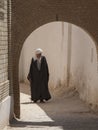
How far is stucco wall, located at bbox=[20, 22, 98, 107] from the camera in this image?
41.1 ft

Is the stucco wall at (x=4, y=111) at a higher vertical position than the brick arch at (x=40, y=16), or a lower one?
lower

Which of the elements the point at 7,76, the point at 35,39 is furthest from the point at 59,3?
the point at 35,39

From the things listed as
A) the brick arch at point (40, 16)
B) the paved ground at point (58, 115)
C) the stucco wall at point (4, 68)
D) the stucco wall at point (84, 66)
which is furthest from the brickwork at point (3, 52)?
the stucco wall at point (84, 66)

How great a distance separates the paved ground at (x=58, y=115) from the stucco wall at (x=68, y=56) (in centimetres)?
38

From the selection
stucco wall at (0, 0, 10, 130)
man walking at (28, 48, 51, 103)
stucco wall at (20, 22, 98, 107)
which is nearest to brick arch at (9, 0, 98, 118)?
stucco wall at (20, 22, 98, 107)

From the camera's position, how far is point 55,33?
17.7 m

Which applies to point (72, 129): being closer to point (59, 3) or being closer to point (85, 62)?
point (59, 3)

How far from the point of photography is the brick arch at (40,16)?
10.4m

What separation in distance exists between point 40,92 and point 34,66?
2.68ft

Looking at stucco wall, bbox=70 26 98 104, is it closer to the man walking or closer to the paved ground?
the paved ground

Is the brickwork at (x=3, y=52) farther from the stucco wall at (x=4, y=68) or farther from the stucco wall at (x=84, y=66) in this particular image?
the stucco wall at (x=84, y=66)

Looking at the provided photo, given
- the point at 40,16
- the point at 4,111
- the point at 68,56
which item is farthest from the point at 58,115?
the point at 68,56

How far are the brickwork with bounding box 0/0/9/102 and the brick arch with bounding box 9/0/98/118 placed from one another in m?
1.54

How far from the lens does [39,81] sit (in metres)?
14.6
